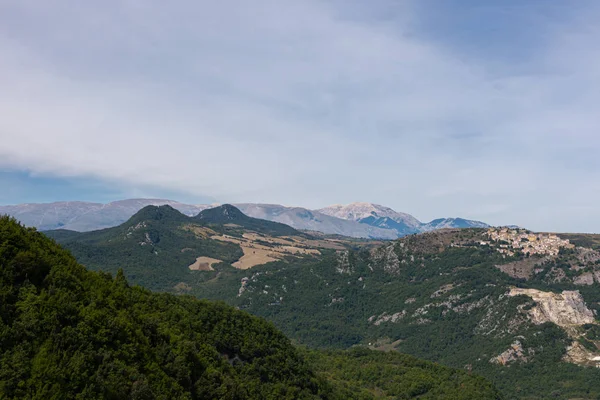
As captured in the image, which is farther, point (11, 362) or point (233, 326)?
point (233, 326)

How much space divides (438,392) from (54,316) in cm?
10954

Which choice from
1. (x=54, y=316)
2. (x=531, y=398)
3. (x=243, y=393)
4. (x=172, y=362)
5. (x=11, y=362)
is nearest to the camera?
(x=11, y=362)

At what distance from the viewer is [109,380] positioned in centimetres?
4019

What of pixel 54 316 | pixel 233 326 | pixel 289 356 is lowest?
pixel 289 356

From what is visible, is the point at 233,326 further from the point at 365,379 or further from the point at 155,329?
the point at 365,379

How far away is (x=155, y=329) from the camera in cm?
5944

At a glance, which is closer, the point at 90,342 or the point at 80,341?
the point at 80,341

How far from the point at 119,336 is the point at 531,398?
7263 inches

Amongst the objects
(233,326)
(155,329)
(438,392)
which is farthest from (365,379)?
(155,329)

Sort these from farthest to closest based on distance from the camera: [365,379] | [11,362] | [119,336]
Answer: [365,379], [119,336], [11,362]

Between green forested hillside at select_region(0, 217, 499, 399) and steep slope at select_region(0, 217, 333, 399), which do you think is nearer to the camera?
steep slope at select_region(0, 217, 333, 399)

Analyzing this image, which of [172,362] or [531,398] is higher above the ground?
[172,362]

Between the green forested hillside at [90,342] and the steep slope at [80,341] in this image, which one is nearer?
the steep slope at [80,341]

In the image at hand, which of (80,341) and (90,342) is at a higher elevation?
(80,341)
